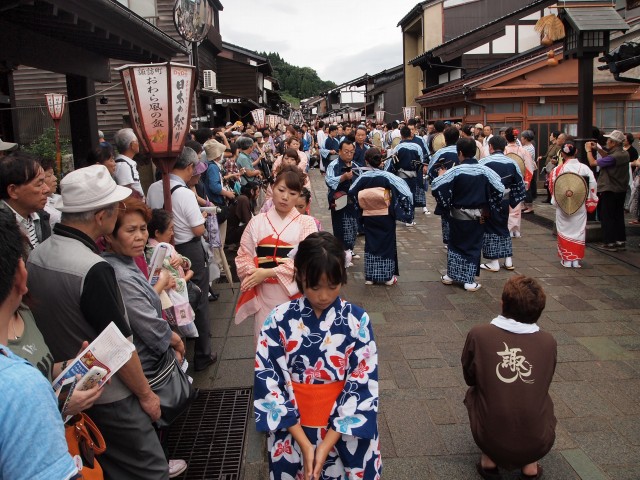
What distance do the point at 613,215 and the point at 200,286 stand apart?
7345 millimetres

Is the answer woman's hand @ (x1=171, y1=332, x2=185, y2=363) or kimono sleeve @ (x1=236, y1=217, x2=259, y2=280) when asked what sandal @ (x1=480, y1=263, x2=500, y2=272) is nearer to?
kimono sleeve @ (x1=236, y1=217, x2=259, y2=280)

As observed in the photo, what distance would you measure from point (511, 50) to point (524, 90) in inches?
262

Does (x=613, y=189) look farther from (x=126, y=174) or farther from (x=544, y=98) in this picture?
(x=544, y=98)

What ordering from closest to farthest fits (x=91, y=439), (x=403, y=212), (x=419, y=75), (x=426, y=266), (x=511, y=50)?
1. (x=91, y=439)
2. (x=403, y=212)
3. (x=426, y=266)
4. (x=511, y=50)
5. (x=419, y=75)

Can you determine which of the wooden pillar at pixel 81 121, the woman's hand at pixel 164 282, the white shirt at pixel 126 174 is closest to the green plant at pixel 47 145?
the wooden pillar at pixel 81 121

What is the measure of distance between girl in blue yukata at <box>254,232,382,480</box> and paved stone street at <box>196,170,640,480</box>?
109cm

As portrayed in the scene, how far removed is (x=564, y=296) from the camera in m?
7.07

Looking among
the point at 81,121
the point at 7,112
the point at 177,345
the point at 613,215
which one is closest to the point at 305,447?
the point at 177,345

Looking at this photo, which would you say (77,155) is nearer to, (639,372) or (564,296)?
(564,296)

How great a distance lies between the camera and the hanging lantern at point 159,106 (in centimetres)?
434

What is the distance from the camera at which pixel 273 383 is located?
261 centimetres

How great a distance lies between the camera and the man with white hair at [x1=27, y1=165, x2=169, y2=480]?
245cm

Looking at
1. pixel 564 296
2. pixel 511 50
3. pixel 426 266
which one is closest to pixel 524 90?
pixel 511 50

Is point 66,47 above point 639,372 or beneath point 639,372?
above
